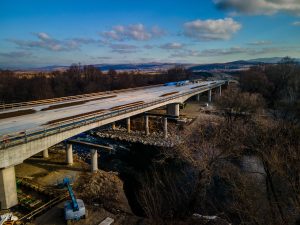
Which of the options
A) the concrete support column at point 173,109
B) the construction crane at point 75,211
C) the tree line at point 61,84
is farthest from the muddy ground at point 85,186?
the tree line at point 61,84

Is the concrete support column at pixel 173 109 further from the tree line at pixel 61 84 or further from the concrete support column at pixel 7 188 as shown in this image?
the concrete support column at pixel 7 188

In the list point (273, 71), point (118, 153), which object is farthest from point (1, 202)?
point (273, 71)

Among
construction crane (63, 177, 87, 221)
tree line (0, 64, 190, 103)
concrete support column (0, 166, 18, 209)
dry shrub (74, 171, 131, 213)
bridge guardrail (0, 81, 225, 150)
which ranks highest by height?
tree line (0, 64, 190, 103)

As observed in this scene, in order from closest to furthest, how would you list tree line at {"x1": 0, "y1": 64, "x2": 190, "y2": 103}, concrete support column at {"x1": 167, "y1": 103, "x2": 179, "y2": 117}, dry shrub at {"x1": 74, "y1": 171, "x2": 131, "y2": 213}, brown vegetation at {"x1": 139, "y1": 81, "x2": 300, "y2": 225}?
brown vegetation at {"x1": 139, "y1": 81, "x2": 300, "y2": 225}, dry shrub at {"x1": 74, "y1": 171, "x2": 131, "y2": 213}, concrete support column at {"x1": 167, "y1": 103, "x2": 179, "y2": 117}, tree line at {"x1": 0, "y1": 64, "x2": 190, "y2": 103}

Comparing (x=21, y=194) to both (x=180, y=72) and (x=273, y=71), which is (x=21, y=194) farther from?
(x=180, y=72)

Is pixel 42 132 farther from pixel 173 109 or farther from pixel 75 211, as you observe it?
pixel 173 109

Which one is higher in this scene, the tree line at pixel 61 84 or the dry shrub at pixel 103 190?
the tree line at pixel 61 84

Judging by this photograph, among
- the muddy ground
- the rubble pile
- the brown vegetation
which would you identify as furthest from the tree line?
the brown vegetation

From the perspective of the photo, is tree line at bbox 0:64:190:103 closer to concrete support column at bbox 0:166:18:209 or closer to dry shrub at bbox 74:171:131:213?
dry shrub at bbox 74:171:131:213
